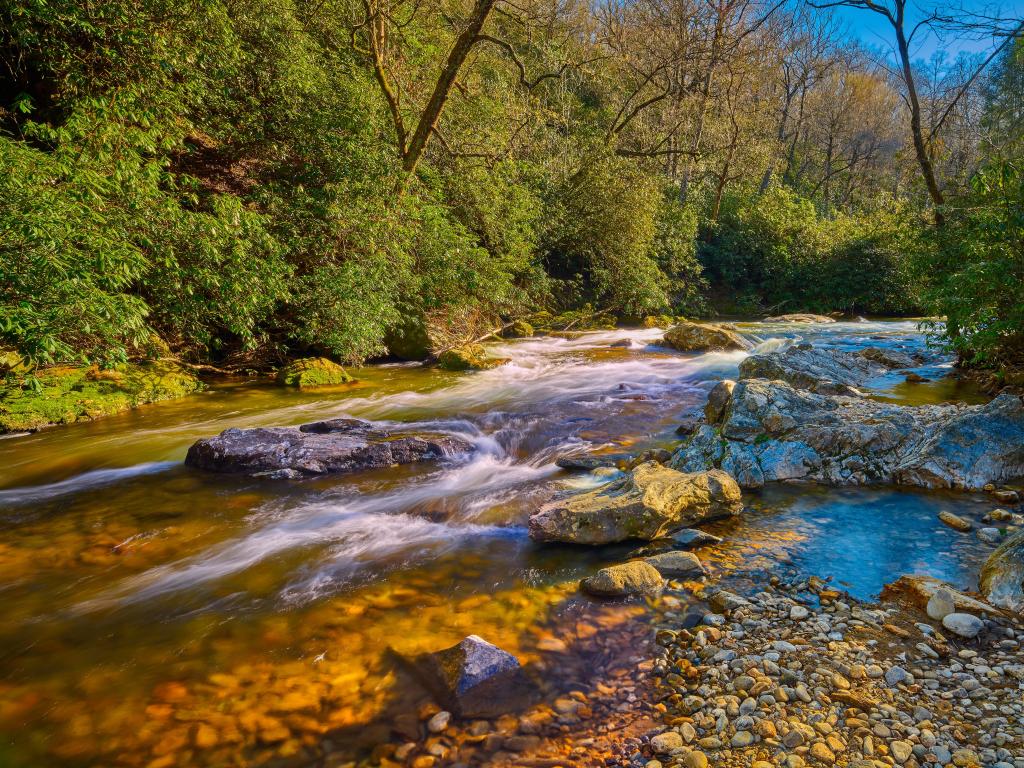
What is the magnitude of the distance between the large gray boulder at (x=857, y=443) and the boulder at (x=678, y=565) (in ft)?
6.12

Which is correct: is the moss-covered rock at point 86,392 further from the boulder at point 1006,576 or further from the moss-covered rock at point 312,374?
the boulder at point 1006,576

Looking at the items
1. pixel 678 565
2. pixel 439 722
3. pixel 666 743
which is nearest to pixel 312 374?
pixel 678 565

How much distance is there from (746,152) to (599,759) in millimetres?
34338

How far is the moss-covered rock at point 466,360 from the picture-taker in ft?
43.0

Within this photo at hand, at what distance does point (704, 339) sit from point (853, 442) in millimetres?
9379

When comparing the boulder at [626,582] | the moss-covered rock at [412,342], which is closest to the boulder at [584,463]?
the boulder at [626,582]

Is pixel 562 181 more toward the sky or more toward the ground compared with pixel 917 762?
more toward the sky

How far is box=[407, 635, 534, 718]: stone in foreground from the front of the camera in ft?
9.63

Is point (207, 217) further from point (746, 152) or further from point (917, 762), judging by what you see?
point (746, 152)

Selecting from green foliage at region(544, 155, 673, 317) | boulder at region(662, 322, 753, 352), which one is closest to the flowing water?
boulder at region(662, 322, 753, 352)

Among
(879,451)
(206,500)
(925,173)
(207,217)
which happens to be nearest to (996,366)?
(925,173)

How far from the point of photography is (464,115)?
15977mm

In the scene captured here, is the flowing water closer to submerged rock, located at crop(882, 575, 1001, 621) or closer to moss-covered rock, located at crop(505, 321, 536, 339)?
submerged rock, located at crop(882, 575, 1001, 621)

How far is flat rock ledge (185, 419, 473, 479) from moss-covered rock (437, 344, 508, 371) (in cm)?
556
